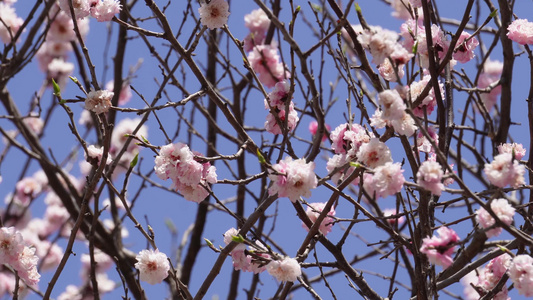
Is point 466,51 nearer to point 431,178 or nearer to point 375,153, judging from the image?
point 375,153

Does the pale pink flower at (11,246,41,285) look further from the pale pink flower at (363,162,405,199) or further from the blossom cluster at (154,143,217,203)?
the pale pink flower at (363,162,405,199)

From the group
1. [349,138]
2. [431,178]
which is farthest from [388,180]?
[349,138]

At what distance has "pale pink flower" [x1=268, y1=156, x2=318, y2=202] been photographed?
2.04m

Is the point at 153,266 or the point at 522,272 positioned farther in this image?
the point at 153,266

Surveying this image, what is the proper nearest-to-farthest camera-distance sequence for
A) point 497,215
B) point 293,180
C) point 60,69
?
1. point 497,215
2. point 293,180
3. point 60,69

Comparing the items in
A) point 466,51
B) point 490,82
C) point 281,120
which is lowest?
point 281,120

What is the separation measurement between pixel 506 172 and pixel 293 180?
62cm

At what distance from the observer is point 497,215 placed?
1810 millimetres

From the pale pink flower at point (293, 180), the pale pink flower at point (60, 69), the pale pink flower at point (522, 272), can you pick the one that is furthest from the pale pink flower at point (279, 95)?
the pale pink flower at point (60, 69)

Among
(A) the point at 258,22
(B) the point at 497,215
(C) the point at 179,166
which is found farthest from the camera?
(A) the point at 258,22

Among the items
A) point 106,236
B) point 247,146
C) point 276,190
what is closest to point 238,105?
point 106,236

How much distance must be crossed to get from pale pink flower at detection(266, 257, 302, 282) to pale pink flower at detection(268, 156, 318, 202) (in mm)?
203

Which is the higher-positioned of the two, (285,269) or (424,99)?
(424,99)

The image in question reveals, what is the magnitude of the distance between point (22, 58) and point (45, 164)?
64 cm
